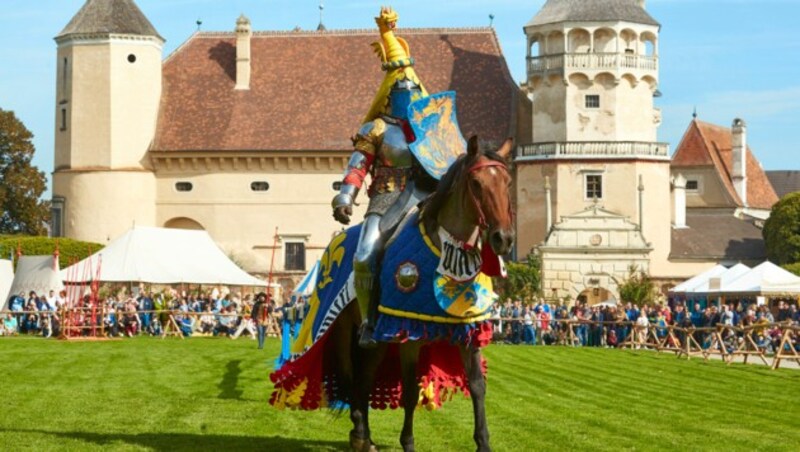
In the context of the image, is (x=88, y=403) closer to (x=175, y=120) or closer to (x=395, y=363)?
(x=395, y=363)

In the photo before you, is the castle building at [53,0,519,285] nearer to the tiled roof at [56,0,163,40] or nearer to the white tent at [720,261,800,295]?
the tiled roof at [56,0,163,40]

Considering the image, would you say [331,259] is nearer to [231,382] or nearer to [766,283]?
[231,382]

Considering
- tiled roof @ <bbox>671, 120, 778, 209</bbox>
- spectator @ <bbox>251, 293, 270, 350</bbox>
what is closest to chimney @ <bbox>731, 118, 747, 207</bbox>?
tiled roof @ <bbox>671, 120, 778, 209</bbox>

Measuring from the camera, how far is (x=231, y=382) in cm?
2491

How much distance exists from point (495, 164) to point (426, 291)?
4.75 feet

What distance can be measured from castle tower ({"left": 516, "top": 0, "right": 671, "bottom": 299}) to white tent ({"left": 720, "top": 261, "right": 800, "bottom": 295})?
29.0m

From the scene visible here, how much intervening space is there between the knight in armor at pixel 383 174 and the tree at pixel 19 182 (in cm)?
8635

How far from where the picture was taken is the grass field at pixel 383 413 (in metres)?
15.2

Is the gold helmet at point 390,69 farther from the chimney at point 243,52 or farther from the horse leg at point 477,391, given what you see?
the chimney at point 243,52

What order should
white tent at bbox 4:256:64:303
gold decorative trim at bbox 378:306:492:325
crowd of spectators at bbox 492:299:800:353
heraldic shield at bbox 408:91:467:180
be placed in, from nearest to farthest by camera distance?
gold decorative trim at bbox 378:306:492:325 < heraldic shield at bbox 408:91:467:180 < crowd of spectators at bbox 492:299:800:353 < white tent at bbox 4:256:64:303

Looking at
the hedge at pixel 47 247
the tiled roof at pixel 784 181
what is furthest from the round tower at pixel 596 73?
the tiled roof at pixel 784 181

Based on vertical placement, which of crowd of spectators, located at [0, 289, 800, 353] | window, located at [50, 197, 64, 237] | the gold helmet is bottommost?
crowd of spectators, located at [0, 289, 800, 353]

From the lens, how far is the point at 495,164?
12.6 metres

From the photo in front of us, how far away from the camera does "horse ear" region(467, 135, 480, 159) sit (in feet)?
41.5
